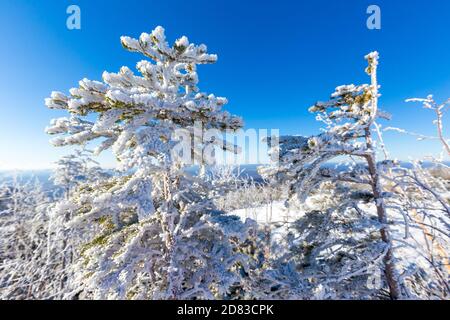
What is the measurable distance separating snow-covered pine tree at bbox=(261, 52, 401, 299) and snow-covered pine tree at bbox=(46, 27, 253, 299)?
1.55 meters

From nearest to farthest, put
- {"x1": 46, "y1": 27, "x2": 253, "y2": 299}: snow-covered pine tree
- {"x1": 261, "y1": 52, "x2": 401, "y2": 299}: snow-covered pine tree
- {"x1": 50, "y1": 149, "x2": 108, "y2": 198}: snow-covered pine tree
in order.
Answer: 1. {"x1": 46, "y1": 27, "x2": 253, "y2": 299}: snow-covered pine tree
2. {"x1": 261, "y1": 52, "x2": 401, "y2": 299}: snow-covered pine tree
3. {"x1": 50, "y1": 149, "x2": 108, "y2": 198}: snow-covered pine tree

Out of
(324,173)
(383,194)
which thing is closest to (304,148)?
(324,173)

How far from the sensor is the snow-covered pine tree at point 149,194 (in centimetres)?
378

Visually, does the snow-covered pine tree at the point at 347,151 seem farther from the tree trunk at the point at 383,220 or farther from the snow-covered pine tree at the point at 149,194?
the snow-covered pine tree at the point at 149,194

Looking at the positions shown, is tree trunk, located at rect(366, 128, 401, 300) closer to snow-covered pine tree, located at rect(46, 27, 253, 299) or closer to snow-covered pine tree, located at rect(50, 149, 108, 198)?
snow-covered pine tree, located at rect(46, 27, 253, 299)

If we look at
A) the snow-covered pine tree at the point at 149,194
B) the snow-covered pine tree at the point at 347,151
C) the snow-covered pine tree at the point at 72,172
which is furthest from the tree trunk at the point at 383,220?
the snow-covered pine tree at the point at 72,172

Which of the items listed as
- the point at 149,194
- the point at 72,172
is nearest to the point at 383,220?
the point at 149,194

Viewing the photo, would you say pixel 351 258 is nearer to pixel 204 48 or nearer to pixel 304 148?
pixel 304 148

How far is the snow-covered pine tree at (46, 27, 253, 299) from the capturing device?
3.78 meters

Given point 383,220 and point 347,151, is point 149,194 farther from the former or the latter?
point 383,220

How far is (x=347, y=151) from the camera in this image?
15.2 feet

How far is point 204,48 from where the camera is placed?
523 cm

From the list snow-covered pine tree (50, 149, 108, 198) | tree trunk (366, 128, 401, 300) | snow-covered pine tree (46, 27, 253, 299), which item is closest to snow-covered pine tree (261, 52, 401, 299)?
tree trunk (366, 128, 401, 300)
